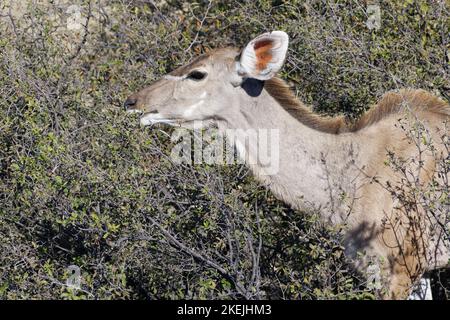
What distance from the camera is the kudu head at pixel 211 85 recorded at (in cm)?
643

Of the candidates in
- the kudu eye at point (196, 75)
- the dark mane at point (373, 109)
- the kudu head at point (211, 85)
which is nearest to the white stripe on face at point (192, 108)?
the kudu head at point (211, 85)

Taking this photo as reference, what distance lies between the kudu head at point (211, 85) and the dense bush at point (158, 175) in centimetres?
21

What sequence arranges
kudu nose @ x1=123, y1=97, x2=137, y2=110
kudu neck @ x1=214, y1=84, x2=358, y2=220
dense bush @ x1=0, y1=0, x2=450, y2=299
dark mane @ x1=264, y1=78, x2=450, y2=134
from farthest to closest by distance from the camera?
kudu nose @ x1=123, y1=97, x2=137, y2=110
dark mane @ x1=264, y1=78, x2=450, y2=134
kudu neck @ x1=214, y1=84, x2=358, y2=220
dense bush @ x1=0, y1=0, x2=450, y2=299

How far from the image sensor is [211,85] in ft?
21.9

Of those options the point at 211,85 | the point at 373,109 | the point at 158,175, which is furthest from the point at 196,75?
the point at 373,109

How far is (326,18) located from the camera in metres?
7.95

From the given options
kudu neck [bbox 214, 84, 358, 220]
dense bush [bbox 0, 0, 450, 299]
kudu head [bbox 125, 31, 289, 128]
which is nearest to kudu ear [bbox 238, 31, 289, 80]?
kudu head [bbox 125, 31, 289, 128]

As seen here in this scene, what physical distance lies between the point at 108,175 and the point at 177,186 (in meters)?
0.61

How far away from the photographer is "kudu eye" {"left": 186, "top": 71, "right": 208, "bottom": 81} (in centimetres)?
675

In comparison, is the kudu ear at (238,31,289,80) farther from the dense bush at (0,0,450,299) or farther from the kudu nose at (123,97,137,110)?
the kudu nose at (123,97,137,110)

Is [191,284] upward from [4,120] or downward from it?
downward

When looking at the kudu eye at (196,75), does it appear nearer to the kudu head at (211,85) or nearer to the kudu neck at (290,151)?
the kudu head at (211,85)
